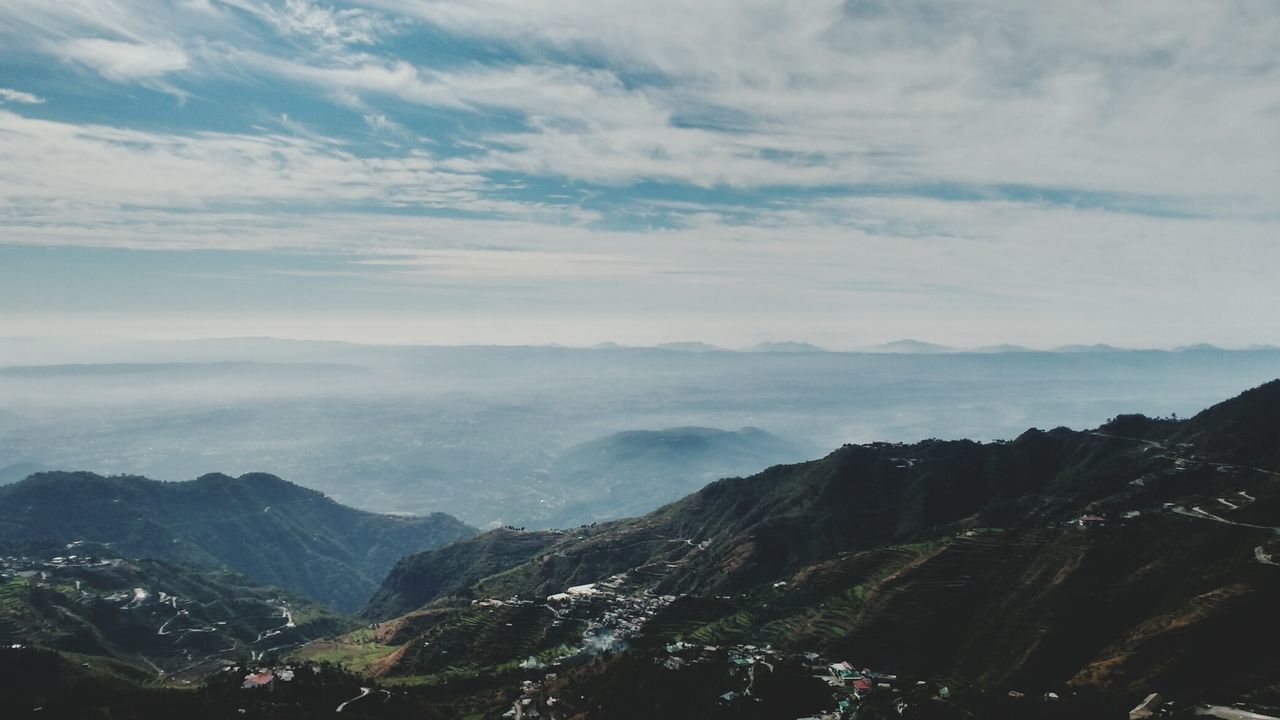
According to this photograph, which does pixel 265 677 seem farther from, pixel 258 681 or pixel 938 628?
pixel 938 628

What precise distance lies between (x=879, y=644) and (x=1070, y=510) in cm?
6775

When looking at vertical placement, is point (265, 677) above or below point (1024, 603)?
below

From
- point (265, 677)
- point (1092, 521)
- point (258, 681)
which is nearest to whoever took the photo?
point (258, 681)

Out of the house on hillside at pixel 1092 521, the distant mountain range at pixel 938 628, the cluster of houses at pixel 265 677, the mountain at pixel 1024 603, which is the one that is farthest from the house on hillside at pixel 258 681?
the house on hillside at pixel 1092 521

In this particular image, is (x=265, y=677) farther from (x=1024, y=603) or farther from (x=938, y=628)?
(x=1024, y=603)

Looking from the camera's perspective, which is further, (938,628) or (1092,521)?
(1092,521)

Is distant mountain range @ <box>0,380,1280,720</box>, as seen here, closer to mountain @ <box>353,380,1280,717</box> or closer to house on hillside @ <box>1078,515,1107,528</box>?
mountain @ <box>353,380,1280,717</box>

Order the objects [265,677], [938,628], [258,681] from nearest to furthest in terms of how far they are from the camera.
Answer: [938,628] < [258,681] < [265,677]

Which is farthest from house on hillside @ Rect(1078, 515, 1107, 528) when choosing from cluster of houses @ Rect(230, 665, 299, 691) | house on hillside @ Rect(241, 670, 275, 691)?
house on hillside @ Rect(241, 670, 275, 691)

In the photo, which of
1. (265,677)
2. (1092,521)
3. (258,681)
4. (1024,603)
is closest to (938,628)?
(1024,603)

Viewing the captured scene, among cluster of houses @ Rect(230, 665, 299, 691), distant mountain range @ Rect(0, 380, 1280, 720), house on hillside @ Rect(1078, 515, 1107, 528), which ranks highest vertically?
house on hillside @ Rect(1078, 515, 1107, 528)

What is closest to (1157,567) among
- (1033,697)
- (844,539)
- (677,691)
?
(1033,697)

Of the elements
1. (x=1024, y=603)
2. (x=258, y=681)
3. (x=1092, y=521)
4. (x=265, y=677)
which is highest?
(x=1092, y=521)

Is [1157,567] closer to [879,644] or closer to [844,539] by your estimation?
[879,644]
